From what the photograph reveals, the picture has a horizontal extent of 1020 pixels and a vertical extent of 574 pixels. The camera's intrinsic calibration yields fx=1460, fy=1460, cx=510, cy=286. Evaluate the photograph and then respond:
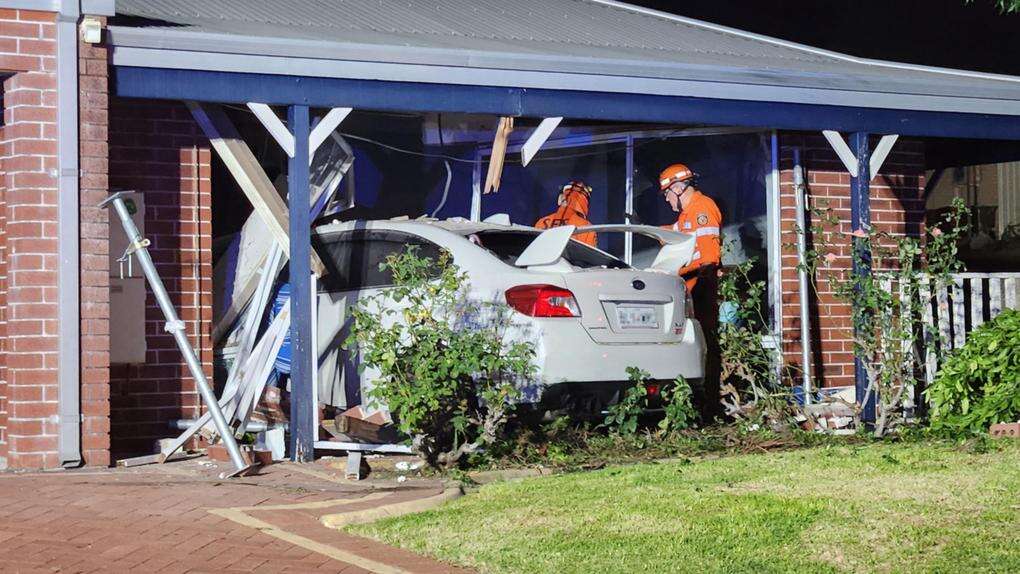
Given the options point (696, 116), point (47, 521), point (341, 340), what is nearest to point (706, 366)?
point (696, 116)

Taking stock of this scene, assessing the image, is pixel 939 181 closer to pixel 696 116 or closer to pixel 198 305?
pixel 696 116

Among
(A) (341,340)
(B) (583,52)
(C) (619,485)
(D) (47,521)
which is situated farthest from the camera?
(B) (583,52)

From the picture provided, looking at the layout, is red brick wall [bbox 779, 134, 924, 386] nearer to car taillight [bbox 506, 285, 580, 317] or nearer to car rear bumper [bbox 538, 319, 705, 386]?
car rear bumper [bbox 538, 319, 705, 386]

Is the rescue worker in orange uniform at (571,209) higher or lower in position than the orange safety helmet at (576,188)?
lower

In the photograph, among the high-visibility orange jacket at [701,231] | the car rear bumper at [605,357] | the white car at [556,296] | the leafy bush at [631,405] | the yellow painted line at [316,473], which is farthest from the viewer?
the high-visibility orange jacket at [701,231]

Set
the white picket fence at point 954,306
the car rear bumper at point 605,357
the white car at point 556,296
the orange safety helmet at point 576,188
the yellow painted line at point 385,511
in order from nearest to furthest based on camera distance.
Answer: the yellow painted line at point 385,511, the car rear bumper at point 605,357, the white car at point 556,296, the white picket fence at point 954,306, the orange safety helmet at point 576,188

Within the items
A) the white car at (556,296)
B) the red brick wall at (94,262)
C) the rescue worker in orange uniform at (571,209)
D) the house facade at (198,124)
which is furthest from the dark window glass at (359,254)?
the rescue worker in orange uniform at (571,209)

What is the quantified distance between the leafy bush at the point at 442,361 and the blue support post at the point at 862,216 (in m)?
3.17

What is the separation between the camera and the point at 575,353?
9219mm

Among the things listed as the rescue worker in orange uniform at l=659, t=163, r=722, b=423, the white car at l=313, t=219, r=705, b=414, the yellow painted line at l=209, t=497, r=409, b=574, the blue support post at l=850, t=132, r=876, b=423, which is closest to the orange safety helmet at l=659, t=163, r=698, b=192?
the rescue worker in orange uniform at l=659, t=163, r=722, b=423

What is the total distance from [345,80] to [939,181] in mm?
9361

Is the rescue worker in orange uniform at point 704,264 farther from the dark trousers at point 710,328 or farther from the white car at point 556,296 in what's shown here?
the white car at point 556,296

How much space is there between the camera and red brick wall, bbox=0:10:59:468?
8.85 meters

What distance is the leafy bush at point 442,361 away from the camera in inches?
343
